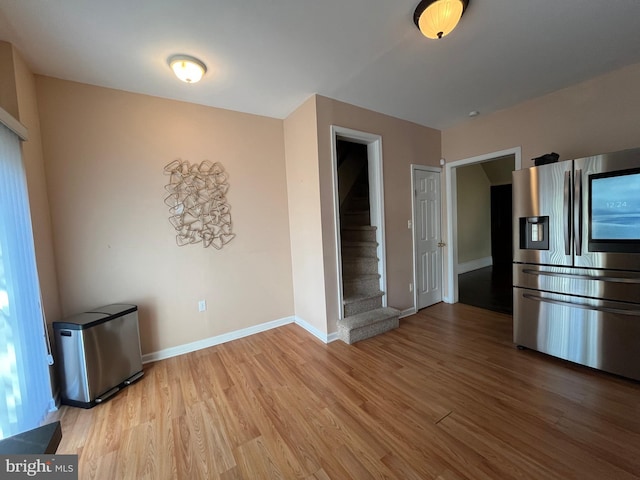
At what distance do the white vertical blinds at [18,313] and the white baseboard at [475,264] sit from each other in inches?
266

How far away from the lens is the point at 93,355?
2.00 meters

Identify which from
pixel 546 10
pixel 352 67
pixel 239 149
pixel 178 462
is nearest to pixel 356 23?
pixel 352 67

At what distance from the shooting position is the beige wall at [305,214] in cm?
282

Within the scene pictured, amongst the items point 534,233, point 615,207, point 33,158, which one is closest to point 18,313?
point 33,158

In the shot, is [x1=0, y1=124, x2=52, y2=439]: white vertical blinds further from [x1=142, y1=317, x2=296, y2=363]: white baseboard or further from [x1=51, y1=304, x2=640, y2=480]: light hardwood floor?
[x1=142, y1=317, x2=296, y2=363]: white baseboard

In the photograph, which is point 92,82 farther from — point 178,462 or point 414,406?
point 414,406

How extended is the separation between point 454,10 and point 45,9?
255 cm

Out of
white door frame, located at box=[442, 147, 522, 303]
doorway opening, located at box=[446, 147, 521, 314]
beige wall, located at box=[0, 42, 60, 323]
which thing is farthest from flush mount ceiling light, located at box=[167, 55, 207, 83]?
doorway opening, located at box=[446, 147, 521, 314]

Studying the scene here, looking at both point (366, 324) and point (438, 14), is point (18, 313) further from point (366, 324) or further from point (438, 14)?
point (438, 14)

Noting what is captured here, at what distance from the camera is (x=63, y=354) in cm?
197

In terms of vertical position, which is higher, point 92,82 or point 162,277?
point 92,82

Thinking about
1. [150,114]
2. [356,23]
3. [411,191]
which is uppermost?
[356,23]

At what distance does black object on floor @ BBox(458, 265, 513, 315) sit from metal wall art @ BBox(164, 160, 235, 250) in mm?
3868

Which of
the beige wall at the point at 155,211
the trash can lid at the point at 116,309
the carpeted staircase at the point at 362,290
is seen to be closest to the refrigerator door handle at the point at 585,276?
the carpeted staircase at the point at 362,290
